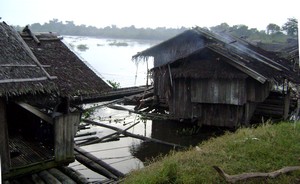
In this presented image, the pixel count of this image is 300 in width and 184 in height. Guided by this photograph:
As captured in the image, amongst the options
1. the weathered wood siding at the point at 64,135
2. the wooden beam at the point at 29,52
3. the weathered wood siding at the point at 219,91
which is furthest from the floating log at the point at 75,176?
the weathered wood siding at the point at 219,91

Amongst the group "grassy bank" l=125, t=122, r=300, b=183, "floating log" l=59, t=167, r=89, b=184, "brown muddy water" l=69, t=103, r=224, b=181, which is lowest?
"brown muddy water" l=69, t=103, r=224, b=181

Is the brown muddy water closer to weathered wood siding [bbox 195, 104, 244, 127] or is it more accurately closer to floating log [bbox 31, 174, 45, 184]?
weathered wood siding [bbox 195, 104, 244, 127]

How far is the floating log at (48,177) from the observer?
731 cm

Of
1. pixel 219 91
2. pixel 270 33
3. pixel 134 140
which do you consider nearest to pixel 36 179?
pixel 134 140

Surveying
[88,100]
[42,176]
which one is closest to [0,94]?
[42,176]

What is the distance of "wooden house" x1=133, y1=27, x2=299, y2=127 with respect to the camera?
13.0 m

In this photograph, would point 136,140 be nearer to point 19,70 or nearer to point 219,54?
point 219,54

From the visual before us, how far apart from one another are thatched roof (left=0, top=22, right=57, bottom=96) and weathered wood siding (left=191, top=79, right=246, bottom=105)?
25.3 feet

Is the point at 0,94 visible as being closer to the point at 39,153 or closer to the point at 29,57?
the point at 29,57

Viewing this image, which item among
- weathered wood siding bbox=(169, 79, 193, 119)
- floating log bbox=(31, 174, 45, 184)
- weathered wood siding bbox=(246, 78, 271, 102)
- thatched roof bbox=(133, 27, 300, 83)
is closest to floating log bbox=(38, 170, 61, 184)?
floating log bbox=(31, 174, 45, 184)

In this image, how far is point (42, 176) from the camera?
762 centimetres

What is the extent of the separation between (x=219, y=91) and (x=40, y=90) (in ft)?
27.1

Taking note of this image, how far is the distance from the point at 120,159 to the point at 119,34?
52.1m

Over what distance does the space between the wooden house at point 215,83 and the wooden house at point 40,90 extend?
20.2 feet
